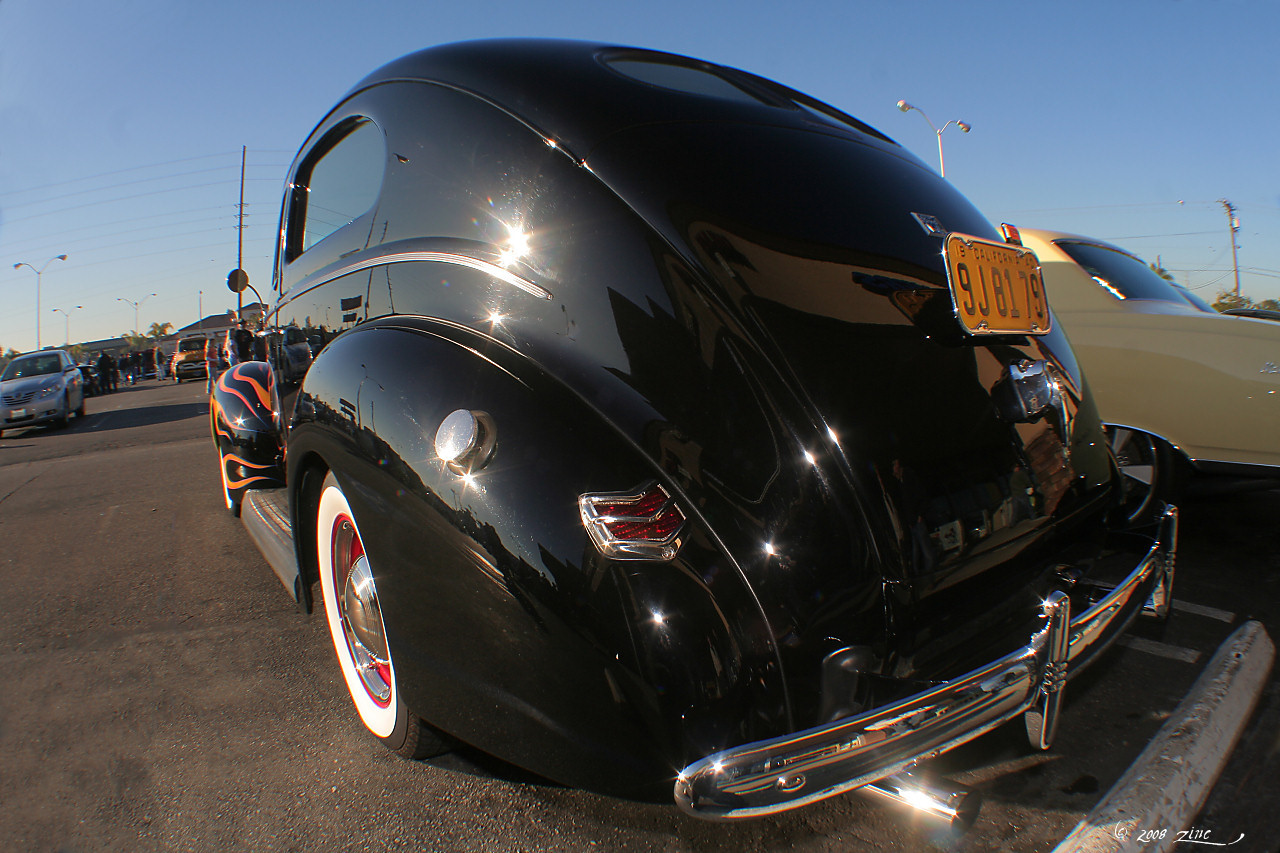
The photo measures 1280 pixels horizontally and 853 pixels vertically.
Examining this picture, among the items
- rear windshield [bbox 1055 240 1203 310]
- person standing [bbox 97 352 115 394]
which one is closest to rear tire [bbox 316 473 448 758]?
rear windshield [bbox 1055 240 1203 310]

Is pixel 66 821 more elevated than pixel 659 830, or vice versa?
pixel 659 830

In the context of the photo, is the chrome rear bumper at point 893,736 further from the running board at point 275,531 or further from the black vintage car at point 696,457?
the running board at point 275,531

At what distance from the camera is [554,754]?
137 centimetres

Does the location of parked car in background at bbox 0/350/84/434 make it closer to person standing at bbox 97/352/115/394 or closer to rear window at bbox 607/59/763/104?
person standing at bbox 97/352/115/394

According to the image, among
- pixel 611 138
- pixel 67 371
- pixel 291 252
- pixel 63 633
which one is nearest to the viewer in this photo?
pixel 611 138

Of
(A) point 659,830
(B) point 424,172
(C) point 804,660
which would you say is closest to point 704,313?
(C) point 804,660

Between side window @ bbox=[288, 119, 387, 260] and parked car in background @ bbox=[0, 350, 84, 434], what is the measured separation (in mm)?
12465

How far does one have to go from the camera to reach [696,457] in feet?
4.61

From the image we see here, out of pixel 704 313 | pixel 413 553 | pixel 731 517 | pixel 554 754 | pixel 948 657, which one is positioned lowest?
pixel 554 754

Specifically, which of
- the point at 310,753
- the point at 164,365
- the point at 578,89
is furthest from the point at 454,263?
the point at 164,365

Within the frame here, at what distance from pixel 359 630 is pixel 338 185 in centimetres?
167

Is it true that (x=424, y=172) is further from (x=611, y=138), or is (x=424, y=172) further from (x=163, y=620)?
(x=163, y=620)

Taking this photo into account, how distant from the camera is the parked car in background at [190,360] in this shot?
2798 cm

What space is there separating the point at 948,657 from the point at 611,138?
4.34 ft
